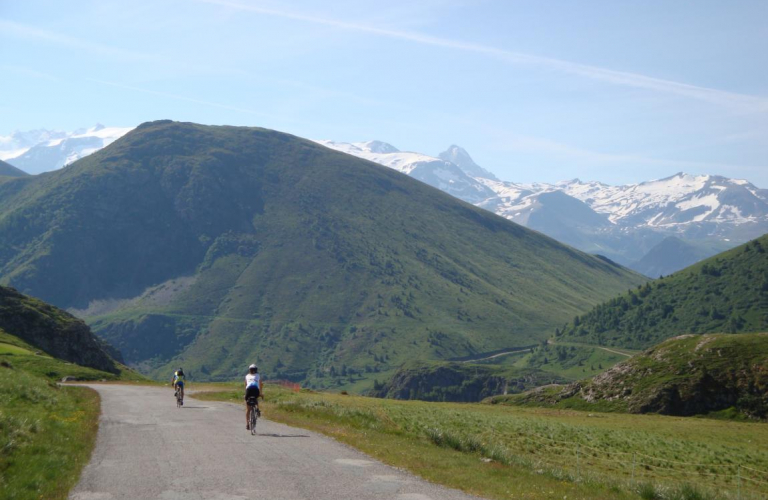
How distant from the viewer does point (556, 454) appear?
4244 centimetres

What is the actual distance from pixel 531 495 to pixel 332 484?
242 inches

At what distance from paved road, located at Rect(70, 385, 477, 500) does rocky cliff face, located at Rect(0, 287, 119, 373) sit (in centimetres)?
8875

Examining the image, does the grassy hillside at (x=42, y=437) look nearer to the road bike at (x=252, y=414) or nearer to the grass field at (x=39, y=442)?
the grass field at (x=39, y=442)

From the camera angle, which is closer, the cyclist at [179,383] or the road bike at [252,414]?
the road bike at [252,414]

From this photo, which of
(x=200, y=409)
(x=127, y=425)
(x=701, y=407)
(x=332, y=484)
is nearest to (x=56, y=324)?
(x=200, y=409)

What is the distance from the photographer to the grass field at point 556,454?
933 inches

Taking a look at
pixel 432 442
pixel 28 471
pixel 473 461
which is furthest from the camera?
pixel 432 442

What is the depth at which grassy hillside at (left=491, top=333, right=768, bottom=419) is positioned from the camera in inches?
3745

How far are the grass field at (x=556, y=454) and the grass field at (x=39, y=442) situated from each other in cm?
1074

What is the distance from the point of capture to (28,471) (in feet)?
67.9

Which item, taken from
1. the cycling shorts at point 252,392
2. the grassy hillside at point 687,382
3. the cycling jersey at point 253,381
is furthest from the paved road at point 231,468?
the grassy hillside at point 687,382

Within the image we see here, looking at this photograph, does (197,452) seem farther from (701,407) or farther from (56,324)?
(56,324)

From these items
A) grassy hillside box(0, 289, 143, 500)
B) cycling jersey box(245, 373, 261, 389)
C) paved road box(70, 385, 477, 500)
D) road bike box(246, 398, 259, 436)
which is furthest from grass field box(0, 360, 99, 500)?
cycling jersey box(245, 373, 261, 389)

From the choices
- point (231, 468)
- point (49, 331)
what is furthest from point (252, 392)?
point (49, 331)
